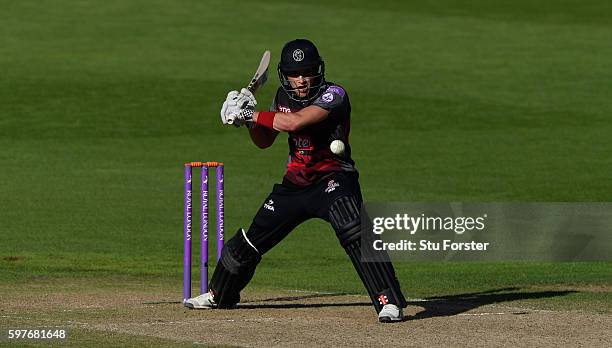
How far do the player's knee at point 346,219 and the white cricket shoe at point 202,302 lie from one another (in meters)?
1.36

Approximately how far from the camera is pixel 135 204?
19906 millimetres

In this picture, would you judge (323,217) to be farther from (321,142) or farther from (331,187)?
(321,142)

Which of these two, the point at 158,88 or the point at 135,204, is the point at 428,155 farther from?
the point at 158,88

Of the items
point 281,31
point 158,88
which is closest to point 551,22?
point 281,31

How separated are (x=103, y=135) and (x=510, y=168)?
7.71 m

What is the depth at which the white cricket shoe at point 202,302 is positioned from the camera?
11555 mm

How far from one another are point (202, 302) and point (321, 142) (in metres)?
1.70

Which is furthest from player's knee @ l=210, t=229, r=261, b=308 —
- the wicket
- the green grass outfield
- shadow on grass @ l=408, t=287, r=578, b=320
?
the green grass outfield

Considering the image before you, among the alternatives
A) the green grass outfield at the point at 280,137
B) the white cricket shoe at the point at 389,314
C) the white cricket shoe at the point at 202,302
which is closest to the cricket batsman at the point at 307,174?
the white cricket shoe at the point at 389,314

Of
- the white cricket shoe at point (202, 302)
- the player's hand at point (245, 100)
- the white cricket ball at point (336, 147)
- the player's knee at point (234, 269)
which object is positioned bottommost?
the white cricket shoe at point (202, 302)

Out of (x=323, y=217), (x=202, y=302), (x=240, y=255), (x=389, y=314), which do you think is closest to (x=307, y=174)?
(x=323, y=217)

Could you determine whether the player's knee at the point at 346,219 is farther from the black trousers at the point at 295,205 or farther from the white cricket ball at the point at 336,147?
the white cricket ball at the point at 336,147

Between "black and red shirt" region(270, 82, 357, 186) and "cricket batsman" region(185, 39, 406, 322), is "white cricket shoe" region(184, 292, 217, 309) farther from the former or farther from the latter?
"black and red shirt" region(270, 82, 357, 186)

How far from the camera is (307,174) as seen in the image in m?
11.1
